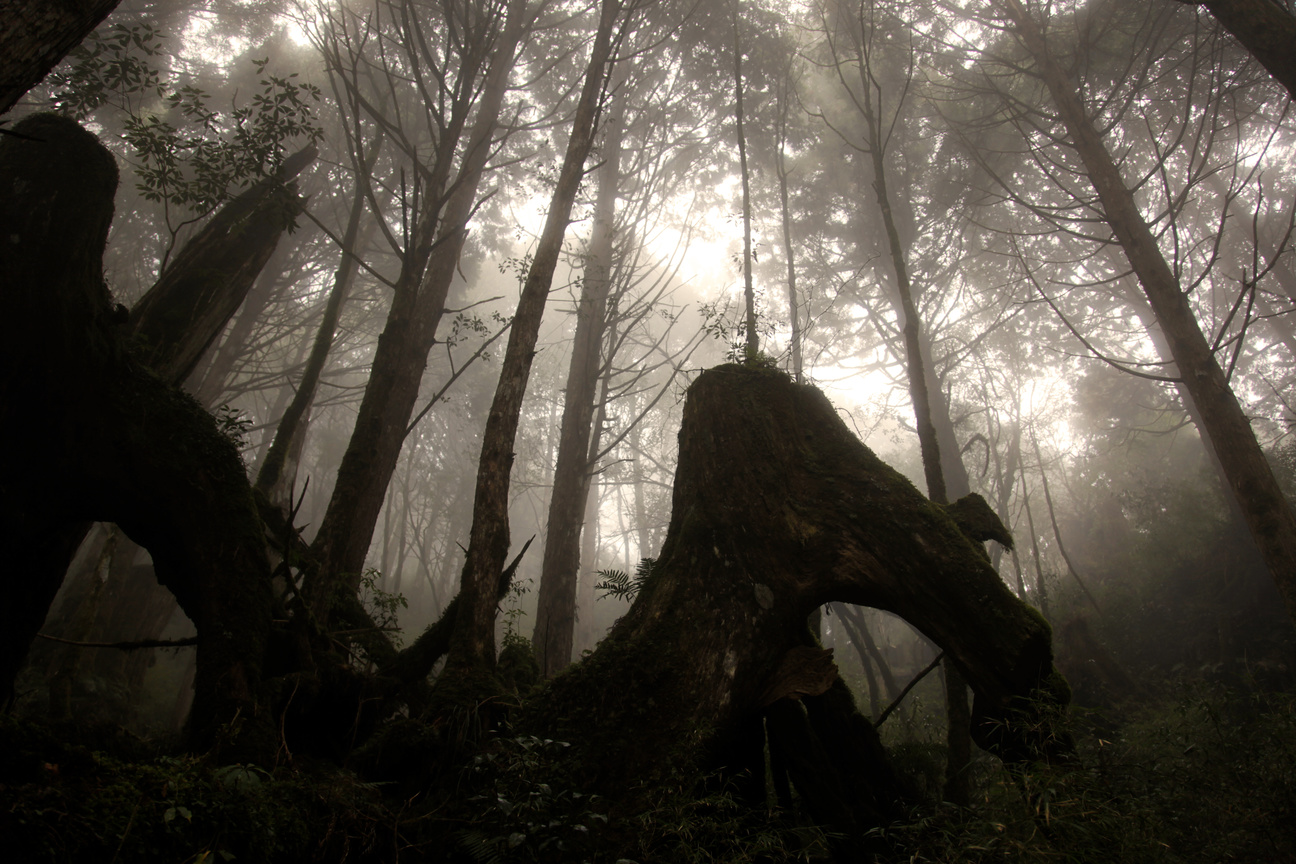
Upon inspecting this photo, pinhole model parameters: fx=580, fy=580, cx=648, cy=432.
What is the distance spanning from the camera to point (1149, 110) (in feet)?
43.1

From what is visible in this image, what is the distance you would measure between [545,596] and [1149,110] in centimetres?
1674

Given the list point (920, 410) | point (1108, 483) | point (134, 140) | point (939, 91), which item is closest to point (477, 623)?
point (920, 410)

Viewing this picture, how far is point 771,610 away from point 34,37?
404cm

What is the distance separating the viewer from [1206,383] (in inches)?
215

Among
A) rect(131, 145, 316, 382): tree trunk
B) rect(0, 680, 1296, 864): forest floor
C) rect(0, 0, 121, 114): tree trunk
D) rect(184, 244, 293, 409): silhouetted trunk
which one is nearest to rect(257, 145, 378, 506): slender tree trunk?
rect(131, 145, 316, 382): tree trunk

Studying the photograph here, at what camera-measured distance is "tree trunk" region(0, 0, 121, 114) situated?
2.13 meters

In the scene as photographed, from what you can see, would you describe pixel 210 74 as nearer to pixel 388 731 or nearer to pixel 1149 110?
pixel 388 731

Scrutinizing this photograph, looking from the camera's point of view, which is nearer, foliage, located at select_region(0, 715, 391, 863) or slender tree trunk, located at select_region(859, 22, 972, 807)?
foliage, located at select_region(0, 715, 391, 863)

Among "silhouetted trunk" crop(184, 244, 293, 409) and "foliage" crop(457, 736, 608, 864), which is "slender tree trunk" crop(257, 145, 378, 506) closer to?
"foliage" crop(457, 736, 608, 864)

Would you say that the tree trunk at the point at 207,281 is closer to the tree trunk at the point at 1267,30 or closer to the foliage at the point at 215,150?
the foliage at the point at 215,150

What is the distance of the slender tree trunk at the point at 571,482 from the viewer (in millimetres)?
8109

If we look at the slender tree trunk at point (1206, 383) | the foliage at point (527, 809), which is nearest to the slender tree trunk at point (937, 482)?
the foliage at point (527, 809)

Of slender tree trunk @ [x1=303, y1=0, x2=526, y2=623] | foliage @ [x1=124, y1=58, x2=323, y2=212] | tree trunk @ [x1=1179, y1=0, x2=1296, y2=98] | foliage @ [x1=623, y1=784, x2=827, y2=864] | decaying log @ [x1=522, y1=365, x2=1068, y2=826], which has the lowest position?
foliage @ [x1=623, y1=784, x2=827, y2=864]

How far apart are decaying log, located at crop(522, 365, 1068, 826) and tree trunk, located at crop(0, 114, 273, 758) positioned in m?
1.65
